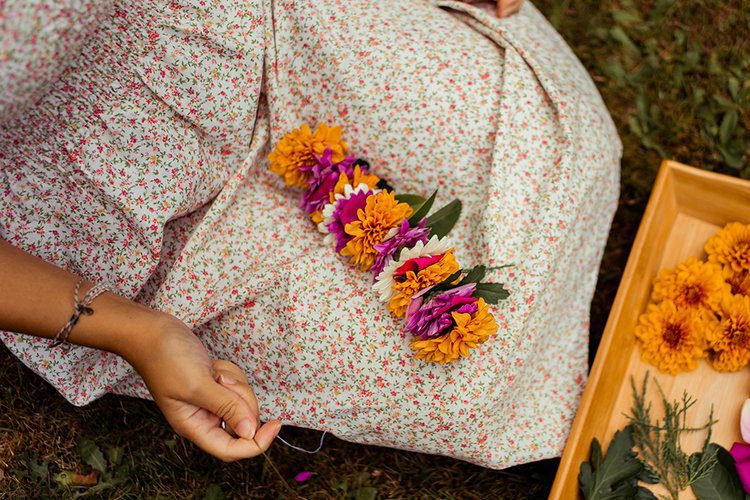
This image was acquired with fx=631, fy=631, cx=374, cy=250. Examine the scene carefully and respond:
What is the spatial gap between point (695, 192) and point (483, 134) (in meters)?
0.59

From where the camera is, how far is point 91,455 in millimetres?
1470

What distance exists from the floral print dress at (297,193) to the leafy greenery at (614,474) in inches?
3.5

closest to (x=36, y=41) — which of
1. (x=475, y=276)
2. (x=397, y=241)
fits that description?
(x=397, y=241)

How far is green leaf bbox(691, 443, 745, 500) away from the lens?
1.26 metres

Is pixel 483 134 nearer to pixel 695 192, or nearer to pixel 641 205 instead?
pixel 695 192

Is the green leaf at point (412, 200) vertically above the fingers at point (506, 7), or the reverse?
the fingers at point (506, 7)

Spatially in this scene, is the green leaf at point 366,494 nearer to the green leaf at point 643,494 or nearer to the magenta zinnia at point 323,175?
the green leaf at point 643,494

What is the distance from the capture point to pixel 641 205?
1.75 m

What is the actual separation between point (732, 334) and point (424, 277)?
2.34 feet

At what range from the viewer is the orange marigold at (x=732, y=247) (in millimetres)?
1374

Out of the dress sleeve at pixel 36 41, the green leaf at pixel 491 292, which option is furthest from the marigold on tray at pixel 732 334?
the dress sleeve at pixel 36 41

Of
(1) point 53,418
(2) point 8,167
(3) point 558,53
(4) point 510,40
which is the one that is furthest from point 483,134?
(1) point 53,418

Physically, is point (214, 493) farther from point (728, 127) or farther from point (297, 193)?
point (728, 127)

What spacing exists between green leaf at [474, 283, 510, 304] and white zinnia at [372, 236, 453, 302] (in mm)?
95
